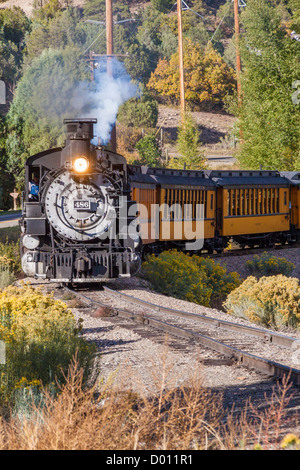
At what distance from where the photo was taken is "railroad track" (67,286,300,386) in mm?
8195

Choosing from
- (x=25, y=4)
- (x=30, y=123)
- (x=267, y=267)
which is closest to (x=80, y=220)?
(x=267, y=267)

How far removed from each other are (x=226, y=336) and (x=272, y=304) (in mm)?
3810

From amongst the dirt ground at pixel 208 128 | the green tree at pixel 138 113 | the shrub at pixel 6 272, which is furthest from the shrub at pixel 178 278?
the dirt ground at pixel 208 128

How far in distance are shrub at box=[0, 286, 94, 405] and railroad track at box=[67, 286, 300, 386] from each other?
4.49ft

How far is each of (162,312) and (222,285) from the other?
24.9 ft

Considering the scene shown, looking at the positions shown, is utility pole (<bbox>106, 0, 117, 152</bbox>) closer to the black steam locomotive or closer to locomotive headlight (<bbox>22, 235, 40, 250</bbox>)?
the black steam locomotive

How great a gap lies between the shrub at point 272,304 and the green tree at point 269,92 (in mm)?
17486

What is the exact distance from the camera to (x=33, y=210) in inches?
583

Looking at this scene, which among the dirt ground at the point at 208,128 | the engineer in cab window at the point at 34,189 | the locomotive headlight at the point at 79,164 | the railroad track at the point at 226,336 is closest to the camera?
the railroad track at the point at 226,336

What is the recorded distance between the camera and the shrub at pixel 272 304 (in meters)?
13.8

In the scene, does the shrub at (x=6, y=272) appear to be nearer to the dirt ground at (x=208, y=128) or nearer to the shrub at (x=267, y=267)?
the shrub at (x=267, y=267)

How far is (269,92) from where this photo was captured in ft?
108

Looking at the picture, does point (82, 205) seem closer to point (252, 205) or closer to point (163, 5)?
point (252, 205)
